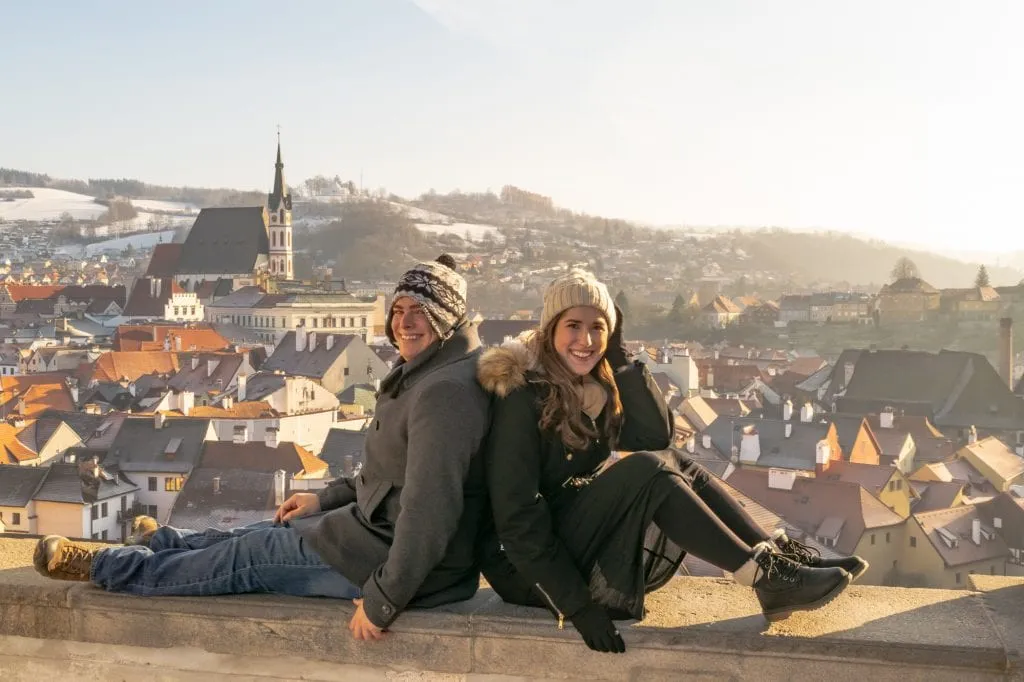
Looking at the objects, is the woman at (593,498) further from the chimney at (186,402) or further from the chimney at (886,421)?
the chimney at (886,421)

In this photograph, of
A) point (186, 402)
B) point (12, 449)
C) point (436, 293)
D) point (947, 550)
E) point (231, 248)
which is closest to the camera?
point (436, 293)

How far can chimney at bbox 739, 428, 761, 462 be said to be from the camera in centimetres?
1820

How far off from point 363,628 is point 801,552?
0.74 m

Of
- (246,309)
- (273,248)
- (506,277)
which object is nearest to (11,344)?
(246,309)

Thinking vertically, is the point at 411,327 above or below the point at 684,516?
above

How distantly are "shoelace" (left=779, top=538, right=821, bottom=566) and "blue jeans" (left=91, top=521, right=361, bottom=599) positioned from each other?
0.73 metres

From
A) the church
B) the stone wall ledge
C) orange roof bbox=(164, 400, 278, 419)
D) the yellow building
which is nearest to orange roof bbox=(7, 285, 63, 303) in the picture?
the church

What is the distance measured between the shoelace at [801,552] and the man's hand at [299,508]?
2.93ft

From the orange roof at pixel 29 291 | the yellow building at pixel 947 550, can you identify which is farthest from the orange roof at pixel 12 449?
the orange roof at pixel 29 291

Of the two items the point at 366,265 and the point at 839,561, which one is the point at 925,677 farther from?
the point at 366,265

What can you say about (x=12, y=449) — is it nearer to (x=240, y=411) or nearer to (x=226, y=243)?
(x=240, y=411)

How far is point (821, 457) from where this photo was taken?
1720 centimetres

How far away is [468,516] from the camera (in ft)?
5.81

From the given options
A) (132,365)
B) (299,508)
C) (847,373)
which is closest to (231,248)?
(132,365)
